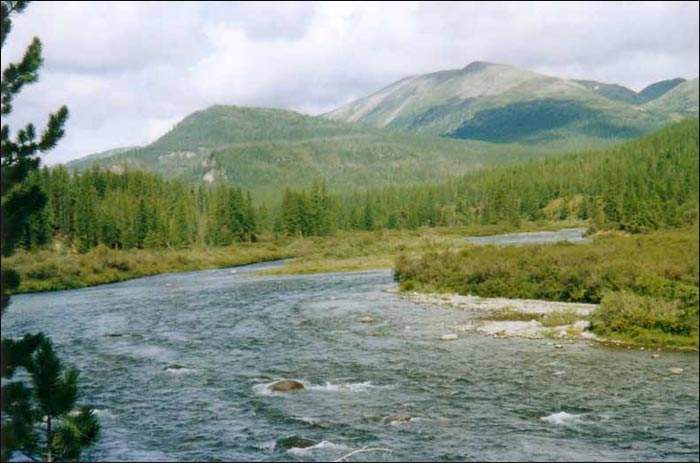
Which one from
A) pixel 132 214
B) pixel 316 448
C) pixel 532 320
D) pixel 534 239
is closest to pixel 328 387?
pixel 316 448

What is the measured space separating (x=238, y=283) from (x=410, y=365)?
46.8 metres

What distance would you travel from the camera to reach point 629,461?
1886cm

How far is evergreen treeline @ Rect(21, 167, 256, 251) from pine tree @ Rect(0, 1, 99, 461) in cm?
10596

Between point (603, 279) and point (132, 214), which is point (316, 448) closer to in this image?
point (603, 279)

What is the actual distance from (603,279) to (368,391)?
24.3 m

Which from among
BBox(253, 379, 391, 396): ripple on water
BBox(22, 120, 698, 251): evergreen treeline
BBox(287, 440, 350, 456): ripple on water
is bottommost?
BBox(253, 379, 391, 396): ripple on water

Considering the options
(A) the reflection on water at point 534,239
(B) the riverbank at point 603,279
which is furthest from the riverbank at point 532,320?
(A) the reflection on water at point 534,239

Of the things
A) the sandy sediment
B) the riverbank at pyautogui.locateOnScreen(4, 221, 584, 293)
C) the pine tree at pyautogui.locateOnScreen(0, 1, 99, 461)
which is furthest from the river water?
the riverbank at pyautogui.locateOnScreen(4, 221, 584, 293)

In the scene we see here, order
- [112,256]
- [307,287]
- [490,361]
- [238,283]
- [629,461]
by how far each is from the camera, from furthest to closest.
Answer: [112,256]
[238,283]
[307,287]
[490,361]
[629,461]

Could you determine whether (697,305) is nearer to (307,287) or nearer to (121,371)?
(121,371)

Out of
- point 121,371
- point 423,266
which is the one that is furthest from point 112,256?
point 121,371

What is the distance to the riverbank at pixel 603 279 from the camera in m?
34.8

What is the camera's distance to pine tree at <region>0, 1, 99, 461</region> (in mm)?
14688

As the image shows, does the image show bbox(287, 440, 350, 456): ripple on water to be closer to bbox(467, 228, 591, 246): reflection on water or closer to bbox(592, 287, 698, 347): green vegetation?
bbox(592, 287, 698, 347): green vegetation
